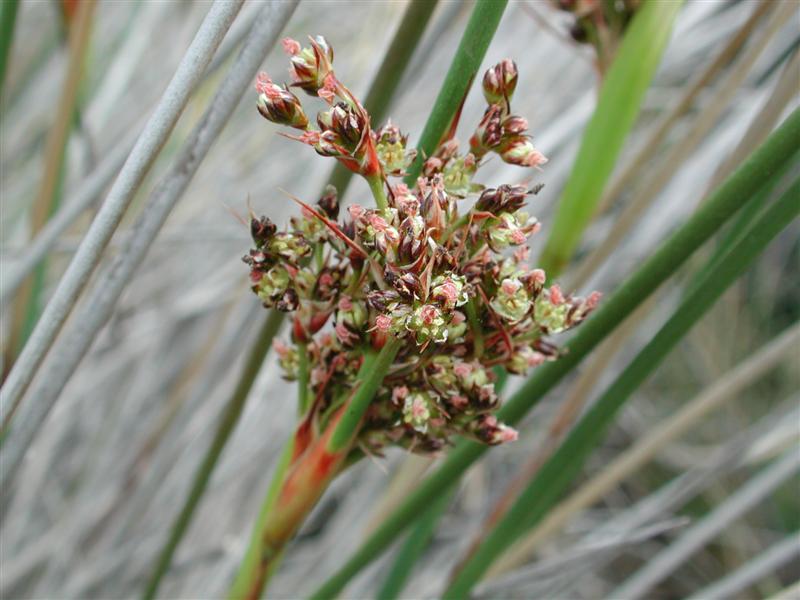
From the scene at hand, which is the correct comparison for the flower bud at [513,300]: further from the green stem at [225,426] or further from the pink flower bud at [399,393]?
the green stem at [225,426]

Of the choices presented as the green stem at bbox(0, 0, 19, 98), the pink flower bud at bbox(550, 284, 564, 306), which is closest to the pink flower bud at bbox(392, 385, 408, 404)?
the pink flower bud at bbox(550, 284, 564, 306)

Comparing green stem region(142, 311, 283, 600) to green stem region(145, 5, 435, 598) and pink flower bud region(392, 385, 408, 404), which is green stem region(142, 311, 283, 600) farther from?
pink flower bud region(392, 385, 408, 404)

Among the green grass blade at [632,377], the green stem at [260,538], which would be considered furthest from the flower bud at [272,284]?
the green grass blade at [632,377]

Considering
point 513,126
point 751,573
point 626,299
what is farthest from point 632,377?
point 751,573

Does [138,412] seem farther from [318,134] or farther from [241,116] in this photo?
[318,134]

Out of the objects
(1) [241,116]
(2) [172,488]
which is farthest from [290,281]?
(1) [241,116]
